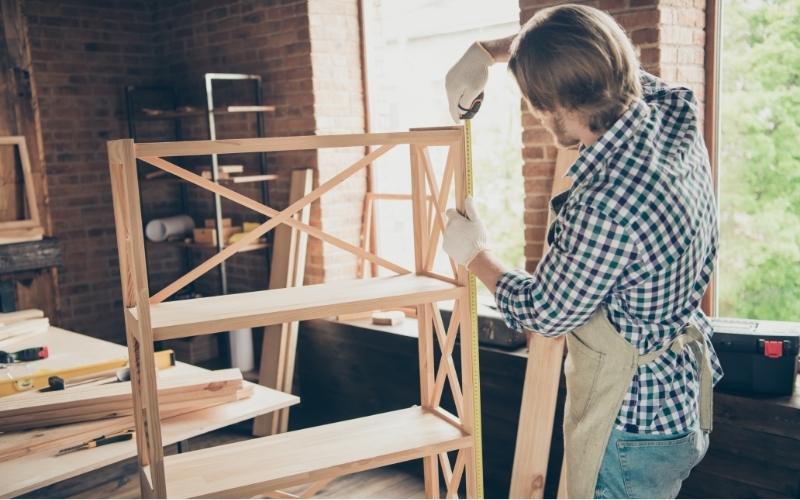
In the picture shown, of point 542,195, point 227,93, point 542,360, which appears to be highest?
point 227,93

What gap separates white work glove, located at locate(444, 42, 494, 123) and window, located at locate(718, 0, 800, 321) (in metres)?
1.34

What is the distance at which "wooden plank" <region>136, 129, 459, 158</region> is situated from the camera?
6.00 feet

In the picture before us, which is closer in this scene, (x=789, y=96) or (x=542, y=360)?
(x=789, y=96)

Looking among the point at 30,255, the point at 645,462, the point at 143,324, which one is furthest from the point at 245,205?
the point at 30,255

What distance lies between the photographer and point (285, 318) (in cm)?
194

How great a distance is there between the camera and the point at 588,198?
1.49 m

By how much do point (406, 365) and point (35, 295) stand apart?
8.53 feet

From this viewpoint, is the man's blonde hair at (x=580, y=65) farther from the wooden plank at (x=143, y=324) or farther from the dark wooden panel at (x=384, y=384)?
the dark wooden panel at (x=384, y=384)

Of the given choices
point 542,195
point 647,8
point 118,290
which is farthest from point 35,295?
point 647,8

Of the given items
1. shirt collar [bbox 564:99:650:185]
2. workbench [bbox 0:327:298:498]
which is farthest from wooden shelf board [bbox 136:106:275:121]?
shirt collar [bbox 564:99:650:185]

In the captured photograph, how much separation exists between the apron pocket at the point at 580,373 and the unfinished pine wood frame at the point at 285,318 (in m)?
0.48

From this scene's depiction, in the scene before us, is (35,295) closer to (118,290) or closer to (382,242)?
(118,290)

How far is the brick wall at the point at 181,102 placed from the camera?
4.21 m

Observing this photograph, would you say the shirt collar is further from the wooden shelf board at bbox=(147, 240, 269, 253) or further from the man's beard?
the wooden shelf board at bbox=(147, 240, 269, 253)
